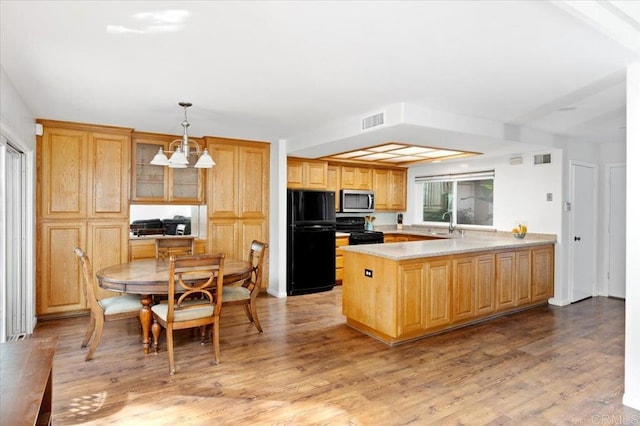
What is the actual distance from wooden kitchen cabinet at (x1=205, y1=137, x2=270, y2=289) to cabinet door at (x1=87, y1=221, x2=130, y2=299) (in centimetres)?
103

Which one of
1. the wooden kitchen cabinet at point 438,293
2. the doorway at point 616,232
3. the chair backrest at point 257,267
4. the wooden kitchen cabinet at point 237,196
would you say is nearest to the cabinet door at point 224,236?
the wooden kitchen cabinet at point 237,196

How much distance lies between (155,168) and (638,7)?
4868mm

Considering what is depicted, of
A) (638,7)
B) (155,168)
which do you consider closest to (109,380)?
(155,168)

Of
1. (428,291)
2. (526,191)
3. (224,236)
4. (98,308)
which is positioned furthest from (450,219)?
(98,308)

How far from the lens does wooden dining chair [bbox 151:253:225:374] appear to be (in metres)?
2.92

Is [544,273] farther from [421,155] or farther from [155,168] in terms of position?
[155,168]

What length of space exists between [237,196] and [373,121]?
2.38 meters

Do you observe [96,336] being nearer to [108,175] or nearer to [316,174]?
[108,175]

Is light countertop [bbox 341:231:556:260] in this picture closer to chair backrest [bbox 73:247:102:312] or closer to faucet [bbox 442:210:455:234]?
faucet [bbox 442:210:455:234]

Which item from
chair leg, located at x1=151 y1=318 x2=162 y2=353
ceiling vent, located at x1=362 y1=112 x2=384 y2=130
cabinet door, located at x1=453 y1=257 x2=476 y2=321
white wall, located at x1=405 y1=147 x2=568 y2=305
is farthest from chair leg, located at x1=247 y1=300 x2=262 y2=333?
white wall, located at x1=405 y1=147 x2=568 y2=305

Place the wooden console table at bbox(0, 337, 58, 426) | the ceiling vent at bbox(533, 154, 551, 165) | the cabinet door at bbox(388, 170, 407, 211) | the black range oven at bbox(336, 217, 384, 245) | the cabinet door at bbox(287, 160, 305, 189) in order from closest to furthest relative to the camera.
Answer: the wooden console table at bbox(0, 337, 58, 426) → the ceiling vent at bbox(533, 154, 551, 165) → the cabinet door at bbox(287, 160, 305, 189) → the black range oven at bbox(336, 217, 384, 245) → the cabinet door at bbox(388, 170, 407, 211)

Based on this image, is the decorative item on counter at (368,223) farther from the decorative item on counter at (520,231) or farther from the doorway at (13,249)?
the doorway at (13,249)

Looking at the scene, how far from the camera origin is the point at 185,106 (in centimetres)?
364

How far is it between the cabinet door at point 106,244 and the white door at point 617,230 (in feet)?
22.2
